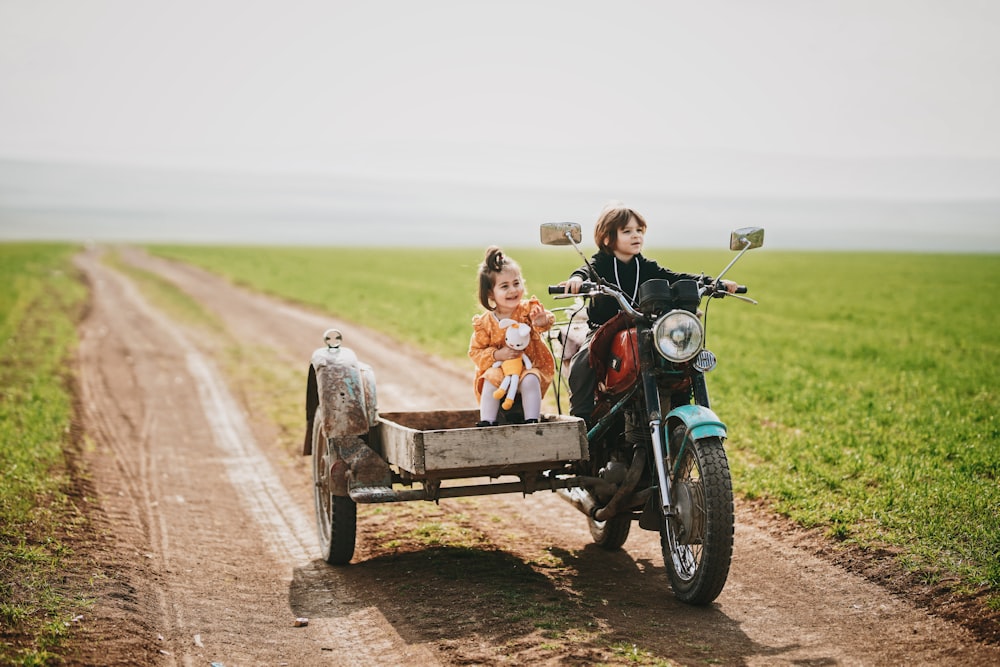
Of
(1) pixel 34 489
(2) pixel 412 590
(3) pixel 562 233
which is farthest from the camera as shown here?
(1) pixel 34 489

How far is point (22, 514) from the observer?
699 centimetres

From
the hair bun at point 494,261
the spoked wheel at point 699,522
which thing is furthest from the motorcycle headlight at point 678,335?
the hair bun at point 494,261

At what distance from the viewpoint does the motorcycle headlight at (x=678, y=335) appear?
16.6ft

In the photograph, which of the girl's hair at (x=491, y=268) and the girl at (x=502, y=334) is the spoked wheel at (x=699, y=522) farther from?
the girl's hair at (x=491, y=268)

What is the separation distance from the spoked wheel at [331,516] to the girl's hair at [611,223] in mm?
2279

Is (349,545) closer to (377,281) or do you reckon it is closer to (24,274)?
(377,281)

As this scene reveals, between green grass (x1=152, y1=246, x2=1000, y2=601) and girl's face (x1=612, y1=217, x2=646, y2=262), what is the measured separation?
3.19 ft

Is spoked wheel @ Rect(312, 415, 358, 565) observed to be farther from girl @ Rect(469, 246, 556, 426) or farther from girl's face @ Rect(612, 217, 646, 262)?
girl's face @ Rect(612, 217, 646, 262)

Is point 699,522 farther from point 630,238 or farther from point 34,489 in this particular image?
point 34,489

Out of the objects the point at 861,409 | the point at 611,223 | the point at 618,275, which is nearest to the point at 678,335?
the point at 618,275

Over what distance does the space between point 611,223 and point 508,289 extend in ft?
2.64

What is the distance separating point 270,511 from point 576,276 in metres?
3.74

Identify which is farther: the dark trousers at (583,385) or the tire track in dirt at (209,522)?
the dark trousers at (583,385)

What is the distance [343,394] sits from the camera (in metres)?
6.29
